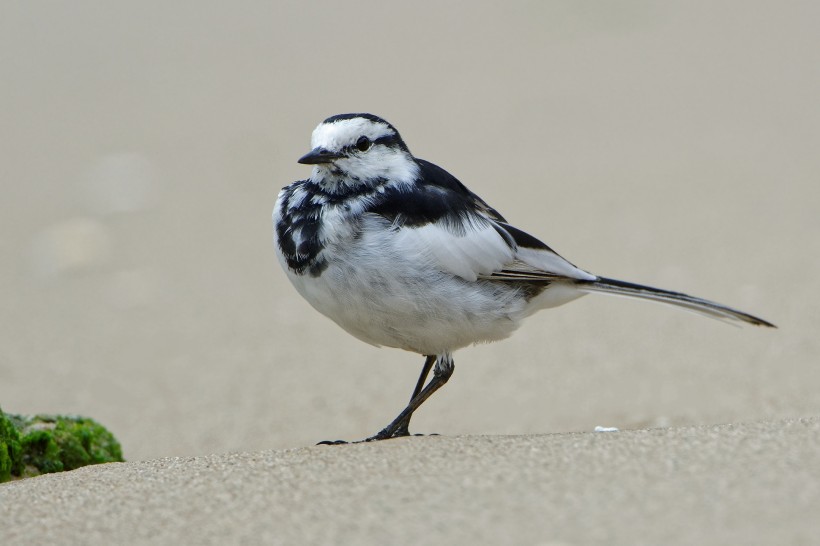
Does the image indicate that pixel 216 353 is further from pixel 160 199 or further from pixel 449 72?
pixel 449 72

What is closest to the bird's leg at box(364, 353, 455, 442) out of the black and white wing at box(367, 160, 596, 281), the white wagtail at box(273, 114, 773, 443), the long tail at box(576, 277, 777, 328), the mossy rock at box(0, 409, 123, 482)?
the white wagtail at box(273, 114, 773, 443)

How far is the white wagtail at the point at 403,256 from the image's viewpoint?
4945 mm

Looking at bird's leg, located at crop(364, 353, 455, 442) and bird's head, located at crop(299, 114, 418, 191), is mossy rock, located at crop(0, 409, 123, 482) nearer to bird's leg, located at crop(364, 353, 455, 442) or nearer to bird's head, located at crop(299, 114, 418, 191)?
bird's leg, located at crop(364, 353, 455, 442)

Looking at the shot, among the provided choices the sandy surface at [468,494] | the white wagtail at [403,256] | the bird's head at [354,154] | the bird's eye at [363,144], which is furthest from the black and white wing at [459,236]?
the sandy surface at [468,494]

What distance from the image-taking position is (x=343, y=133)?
17.3ft

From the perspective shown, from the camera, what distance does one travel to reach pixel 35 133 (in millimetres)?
13273

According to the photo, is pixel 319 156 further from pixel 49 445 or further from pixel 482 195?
pixel 482 195

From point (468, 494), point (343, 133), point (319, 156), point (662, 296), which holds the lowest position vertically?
point (468, 494)

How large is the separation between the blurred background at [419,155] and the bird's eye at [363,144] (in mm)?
2425

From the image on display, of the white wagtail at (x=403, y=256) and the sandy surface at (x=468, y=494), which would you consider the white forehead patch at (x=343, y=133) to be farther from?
the sandy surface at (x=468, y=494)

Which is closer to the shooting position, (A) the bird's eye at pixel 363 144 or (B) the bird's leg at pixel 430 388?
(A) the bird's eye at pixel 363 144

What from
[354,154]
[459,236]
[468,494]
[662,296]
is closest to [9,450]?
[354,154]

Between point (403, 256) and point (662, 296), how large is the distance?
1.50 metres

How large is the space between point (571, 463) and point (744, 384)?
3786 mm
